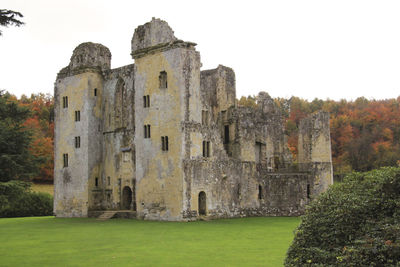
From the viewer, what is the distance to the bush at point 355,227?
10.0 m

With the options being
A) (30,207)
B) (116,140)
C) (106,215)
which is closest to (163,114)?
(116,140)

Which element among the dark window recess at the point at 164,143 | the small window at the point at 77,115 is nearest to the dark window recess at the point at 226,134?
the dark window recess at the point at 164,143

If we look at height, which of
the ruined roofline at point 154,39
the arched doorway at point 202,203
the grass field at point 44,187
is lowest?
the arched doorway at point 202,203

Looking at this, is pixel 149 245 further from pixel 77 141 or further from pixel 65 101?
pixel 65 101

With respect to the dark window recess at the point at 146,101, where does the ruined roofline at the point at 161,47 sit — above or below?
above

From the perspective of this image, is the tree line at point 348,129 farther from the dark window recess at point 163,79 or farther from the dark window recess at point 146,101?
the dark window recess at point 163,79

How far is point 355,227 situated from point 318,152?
30075mm

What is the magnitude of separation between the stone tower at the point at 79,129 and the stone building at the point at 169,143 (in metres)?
0.09

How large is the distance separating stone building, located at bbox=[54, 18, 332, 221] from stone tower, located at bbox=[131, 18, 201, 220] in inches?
2.9

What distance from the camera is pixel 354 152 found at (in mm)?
75812

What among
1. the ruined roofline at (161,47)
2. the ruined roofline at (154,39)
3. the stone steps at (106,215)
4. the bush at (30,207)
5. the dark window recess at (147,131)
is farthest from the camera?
the bush at (30,207)

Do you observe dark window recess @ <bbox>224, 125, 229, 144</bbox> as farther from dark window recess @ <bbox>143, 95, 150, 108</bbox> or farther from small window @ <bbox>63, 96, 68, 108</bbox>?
small window @ <bbox>63, 96, 68, 108</bbox>

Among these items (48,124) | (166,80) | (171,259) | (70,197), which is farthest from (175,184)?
(48,124)

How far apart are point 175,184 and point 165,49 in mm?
9868
